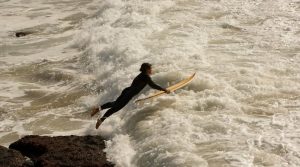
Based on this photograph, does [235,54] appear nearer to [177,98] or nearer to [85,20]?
[177,98]

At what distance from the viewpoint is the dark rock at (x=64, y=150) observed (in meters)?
7.97

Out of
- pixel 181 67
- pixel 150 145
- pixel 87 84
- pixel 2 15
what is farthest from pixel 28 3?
pixel 150 145

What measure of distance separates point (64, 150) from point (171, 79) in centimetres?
366

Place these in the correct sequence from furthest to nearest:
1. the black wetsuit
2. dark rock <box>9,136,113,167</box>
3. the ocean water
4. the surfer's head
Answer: the black wetsuit → the surfer's head → the ocean water → dark rock <box>9,136,113,167</box>

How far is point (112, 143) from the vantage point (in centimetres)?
897

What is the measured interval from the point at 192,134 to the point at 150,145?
79cm

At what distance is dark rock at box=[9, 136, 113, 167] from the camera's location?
314 inches

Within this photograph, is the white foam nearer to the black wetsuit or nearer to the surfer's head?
the black wetsuit

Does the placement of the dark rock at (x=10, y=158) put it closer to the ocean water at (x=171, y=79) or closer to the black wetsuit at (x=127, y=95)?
the ocean water at (x=171, y=79)

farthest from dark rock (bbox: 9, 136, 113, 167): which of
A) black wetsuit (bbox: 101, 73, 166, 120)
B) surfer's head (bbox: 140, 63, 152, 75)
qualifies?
surfer's head (bbox: 140, 63, 152, 75)

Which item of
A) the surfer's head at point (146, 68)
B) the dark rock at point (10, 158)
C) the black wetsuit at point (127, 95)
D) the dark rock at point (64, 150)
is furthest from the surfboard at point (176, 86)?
the dark rock at point (10, 158)

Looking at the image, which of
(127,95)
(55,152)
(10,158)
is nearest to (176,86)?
(127,95)

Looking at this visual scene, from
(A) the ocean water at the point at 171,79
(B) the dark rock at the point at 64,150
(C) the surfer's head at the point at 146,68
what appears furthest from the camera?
(C) the surfer's head at the point at 146,68

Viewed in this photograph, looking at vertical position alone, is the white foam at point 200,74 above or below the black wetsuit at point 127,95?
below
